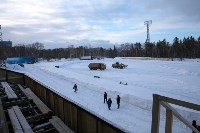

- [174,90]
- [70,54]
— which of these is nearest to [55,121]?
[174,90]

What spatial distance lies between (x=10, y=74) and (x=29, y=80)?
3.89 meters

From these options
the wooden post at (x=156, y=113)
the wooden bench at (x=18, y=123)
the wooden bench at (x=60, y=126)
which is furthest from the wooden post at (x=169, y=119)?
the wooden bench at (x=18, y=123)

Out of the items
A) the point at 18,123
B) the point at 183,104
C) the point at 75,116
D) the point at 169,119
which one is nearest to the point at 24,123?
the point at 18,123

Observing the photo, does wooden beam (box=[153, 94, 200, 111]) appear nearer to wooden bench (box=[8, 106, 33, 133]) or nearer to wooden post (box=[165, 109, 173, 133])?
wooden post (box=[165, 109, 173, 133])

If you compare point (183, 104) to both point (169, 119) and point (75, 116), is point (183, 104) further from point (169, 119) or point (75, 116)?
point (75, 116)

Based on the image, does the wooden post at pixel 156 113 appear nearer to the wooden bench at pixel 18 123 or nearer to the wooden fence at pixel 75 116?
the wooden fence at pixel 75 116

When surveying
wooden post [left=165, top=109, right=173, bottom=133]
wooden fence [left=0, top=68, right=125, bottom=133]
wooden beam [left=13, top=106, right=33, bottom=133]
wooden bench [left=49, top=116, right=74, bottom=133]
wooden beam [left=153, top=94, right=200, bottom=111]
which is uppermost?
wooden beam [left=153, top=94, right=200, bottom=111]

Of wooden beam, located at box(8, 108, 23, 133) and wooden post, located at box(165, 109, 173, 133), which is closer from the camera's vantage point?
wooden post, located at box(165, 109, 173, 133)

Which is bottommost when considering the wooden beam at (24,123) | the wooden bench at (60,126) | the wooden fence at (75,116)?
the wooden bench at (60,126)

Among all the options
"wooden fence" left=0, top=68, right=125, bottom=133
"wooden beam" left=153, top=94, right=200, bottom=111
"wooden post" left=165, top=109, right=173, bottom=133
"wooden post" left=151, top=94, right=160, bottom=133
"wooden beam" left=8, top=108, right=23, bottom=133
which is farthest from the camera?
"wooden beam" left=8, top=108, right=23, bottom=133

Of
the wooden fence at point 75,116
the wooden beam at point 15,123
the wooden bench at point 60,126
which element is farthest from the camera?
the wooden bench at point 60,126

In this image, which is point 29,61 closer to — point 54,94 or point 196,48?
point 196,48

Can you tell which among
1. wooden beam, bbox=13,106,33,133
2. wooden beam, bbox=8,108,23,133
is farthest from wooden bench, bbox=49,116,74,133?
wooden beam, bbox=8,108,23,133

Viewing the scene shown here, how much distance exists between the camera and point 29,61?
90.6 m
